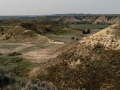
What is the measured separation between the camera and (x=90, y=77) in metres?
22.5

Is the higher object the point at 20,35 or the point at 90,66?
the point at 90,66

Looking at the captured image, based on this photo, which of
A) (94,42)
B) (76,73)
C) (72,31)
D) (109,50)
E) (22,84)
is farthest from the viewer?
(72,31)

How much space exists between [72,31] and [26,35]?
2865 cm

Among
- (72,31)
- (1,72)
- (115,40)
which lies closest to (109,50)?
(115,40)

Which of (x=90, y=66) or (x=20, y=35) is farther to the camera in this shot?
(x=20, y=35)

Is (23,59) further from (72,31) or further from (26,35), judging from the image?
(72,31)

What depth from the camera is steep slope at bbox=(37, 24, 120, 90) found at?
2186 centimetres

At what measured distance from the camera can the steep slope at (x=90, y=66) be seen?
71.7 feet

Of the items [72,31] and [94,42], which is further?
[72,31]

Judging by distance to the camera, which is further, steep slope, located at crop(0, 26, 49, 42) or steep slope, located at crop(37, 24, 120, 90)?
steep slope, located at crop(0, 26, 49, 42)

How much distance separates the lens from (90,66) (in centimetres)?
2400

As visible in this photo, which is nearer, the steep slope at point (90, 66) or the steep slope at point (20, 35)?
the steep slope at point (90, 66)

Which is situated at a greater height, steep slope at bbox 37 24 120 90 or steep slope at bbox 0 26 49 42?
steep slope at bbox 37 24 120 90

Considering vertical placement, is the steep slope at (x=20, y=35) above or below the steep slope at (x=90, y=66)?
below
